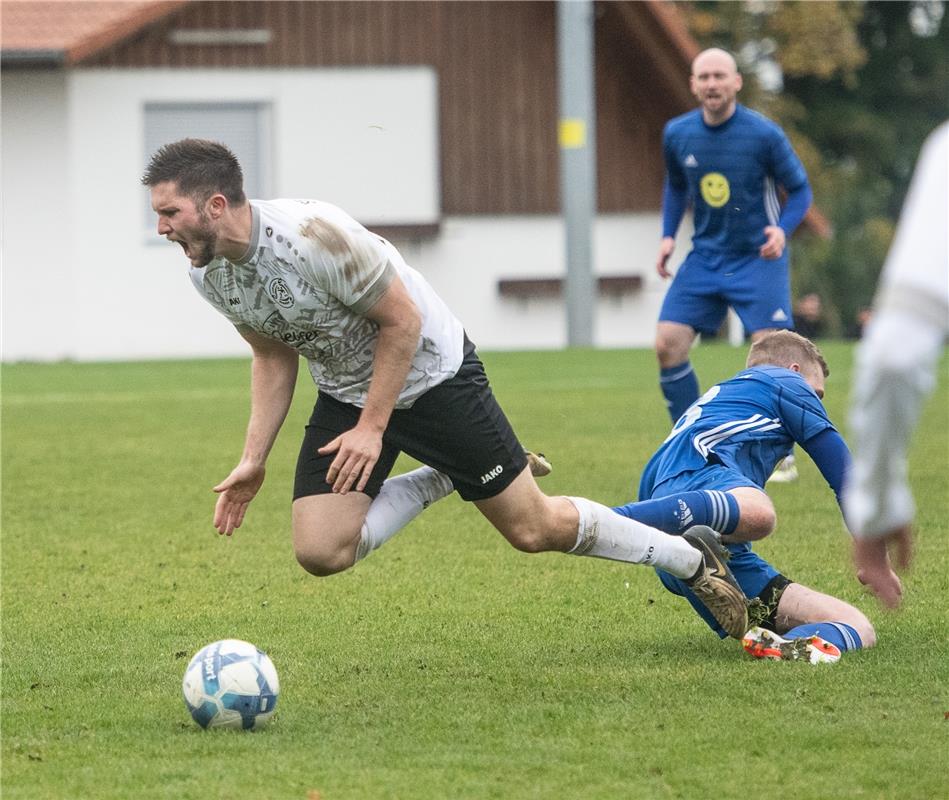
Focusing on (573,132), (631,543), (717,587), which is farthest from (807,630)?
(573,132)

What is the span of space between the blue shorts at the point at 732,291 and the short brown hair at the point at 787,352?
366cm

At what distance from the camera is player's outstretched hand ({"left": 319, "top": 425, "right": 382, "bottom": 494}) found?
16.3ft

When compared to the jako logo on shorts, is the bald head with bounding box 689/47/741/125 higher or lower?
higher

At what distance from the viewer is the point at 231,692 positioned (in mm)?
4621

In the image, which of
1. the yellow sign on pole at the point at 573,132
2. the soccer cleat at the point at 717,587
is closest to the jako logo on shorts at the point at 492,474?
the soccer cleat at the point at 717,587

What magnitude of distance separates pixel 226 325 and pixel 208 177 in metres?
22.5

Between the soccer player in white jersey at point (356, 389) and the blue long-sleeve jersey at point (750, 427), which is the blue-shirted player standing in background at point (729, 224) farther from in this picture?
the soccer player in white jersey at point (356, 389)

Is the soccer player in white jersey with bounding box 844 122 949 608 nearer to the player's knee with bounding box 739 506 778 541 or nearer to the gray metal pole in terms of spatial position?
the player's knee with bounding box 739 506 778 541

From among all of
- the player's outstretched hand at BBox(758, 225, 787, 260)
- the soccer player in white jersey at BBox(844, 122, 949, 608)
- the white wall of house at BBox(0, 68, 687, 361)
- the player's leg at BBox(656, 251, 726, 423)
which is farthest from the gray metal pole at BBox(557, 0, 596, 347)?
the soccer player in white jersey at BBox(844, 122, 949, 608)

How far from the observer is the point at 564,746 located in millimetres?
4422

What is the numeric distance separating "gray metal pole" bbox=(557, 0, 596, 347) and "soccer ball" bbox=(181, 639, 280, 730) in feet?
62.8

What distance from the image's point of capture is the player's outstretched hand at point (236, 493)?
5543 mm

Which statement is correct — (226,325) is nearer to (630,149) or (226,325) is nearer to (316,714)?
(630,149)

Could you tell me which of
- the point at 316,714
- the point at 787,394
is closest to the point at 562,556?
the point at 787,394
